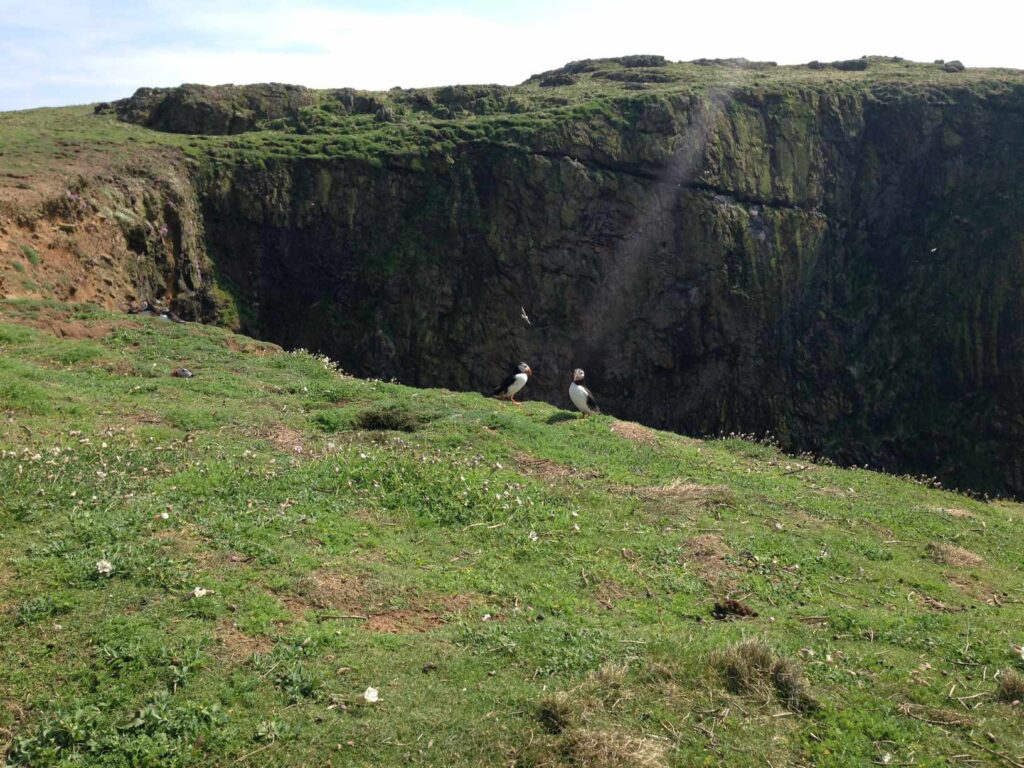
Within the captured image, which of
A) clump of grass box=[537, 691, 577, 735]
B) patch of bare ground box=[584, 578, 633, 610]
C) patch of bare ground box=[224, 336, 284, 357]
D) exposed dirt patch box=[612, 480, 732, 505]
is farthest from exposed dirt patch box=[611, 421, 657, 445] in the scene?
clump of grass box=[537, 691, 577, 735]

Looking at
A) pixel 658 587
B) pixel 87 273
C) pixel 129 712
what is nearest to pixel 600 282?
pixel 87 273

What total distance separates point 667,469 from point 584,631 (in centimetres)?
546

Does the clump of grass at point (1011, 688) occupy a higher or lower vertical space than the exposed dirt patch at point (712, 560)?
higher

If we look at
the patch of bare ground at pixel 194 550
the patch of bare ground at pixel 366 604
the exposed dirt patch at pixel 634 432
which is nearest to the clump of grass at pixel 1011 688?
the patch of bare ground at pixel 366 604

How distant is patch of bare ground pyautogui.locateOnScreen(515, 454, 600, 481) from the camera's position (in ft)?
33.8

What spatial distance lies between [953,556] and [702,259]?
21280mm

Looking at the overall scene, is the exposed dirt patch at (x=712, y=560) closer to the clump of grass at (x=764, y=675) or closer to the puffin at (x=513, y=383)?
the clump of grass at (x=764, y=675)

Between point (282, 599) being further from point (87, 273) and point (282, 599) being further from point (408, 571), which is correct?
point (87, 273)

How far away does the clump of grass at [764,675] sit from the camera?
554cm

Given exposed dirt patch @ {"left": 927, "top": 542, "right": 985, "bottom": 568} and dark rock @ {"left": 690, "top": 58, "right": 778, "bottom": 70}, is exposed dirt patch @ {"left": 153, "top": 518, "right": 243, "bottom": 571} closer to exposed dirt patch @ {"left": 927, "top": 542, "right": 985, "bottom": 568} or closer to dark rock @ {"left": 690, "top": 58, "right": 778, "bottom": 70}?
exposed dirt patch @ {"left": 927, "top": 542, "right": 985, "bottom": 568}

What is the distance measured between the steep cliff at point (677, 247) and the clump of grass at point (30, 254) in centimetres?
752

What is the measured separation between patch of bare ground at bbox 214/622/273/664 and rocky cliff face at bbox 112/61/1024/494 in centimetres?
2060

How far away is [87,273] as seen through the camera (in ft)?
60.6

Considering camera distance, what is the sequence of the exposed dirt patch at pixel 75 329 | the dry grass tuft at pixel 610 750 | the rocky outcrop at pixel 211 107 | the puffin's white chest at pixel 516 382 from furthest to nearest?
the rocky outcrop at pixel 211 107, the puffin's white chest at pixel 516 382, the exposed dirt patch at pixel 75 329, the dry grass tuft at pixel 610 750
